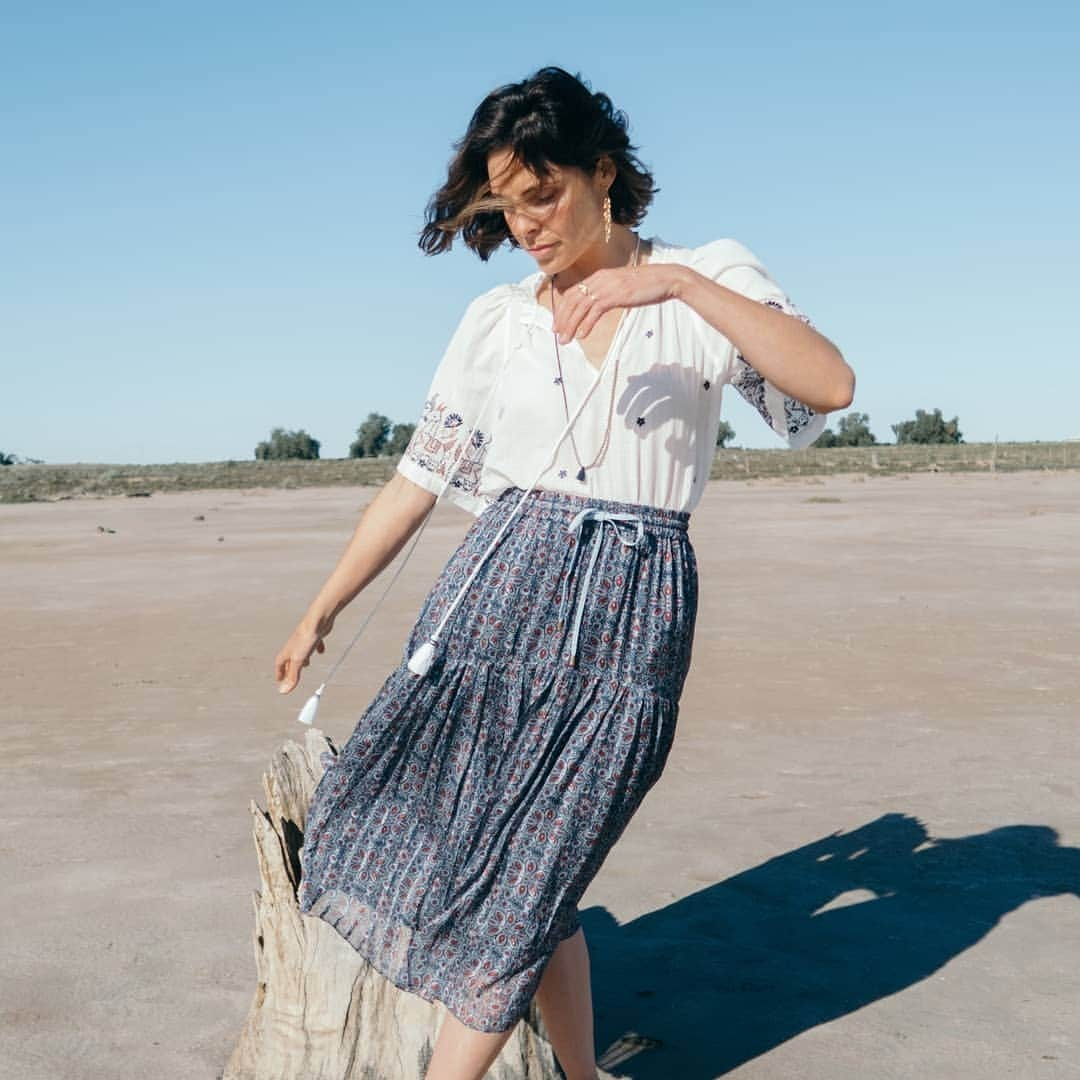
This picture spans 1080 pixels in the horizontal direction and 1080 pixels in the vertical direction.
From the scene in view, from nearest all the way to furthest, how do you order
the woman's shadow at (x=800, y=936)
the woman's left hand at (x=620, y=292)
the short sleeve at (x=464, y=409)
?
the woman's left hand at (x=620, y=292) < the short sleeve at (x=464, y=409) < the woman's shadow at (x=800, y=936)

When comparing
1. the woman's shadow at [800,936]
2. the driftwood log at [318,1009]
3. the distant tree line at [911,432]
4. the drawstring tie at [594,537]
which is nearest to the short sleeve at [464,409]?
the drawstring tie at [594,537]

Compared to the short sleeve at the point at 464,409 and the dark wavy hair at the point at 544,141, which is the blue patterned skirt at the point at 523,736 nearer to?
the short sleeve at the point at 464,409

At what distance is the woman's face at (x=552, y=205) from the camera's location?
8.51 ft

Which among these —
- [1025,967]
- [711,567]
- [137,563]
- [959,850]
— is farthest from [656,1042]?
[137,563]

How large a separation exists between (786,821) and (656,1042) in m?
2.09

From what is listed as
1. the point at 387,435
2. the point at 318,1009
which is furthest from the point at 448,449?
the point at 387,435

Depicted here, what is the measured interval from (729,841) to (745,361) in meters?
→ 3.09

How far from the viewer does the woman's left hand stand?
2383mm

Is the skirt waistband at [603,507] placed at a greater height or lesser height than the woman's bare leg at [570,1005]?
greater

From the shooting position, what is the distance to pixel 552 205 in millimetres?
2613

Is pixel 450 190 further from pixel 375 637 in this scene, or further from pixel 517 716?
pixel 375 637

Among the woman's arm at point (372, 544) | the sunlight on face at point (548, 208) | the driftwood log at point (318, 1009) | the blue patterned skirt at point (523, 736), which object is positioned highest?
the sunlight on face at point (548, 208)

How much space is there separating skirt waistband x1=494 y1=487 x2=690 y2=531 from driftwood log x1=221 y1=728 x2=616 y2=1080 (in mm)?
1013

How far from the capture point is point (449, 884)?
2.68 m
